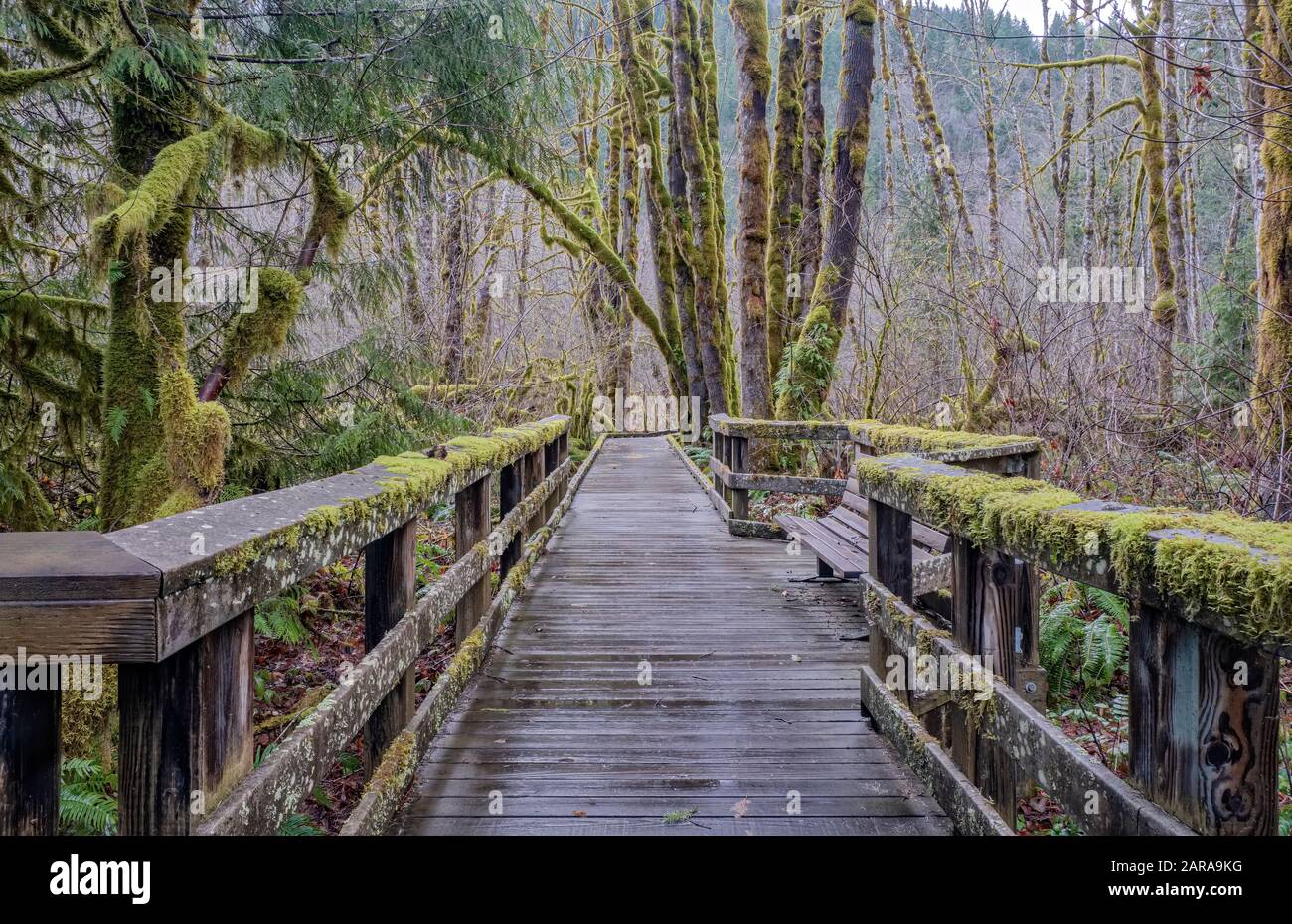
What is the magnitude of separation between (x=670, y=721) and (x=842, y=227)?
833cm

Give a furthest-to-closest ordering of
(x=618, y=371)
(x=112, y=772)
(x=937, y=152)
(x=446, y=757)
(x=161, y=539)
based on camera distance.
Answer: (x=618, y=371) < (x=937, y=152) < (x=112, y=772) < (x=446, y=757) < (x=161, y=539)

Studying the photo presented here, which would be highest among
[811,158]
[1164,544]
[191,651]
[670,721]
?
[811,158]

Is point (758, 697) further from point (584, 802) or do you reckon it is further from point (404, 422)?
point (404, 422)

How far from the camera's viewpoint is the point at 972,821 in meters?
2.66

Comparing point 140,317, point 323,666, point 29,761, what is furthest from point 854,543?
point 140,317

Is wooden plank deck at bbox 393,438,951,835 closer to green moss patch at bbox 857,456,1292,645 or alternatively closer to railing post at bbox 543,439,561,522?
green moss patch at bbox 857,456,1292,645

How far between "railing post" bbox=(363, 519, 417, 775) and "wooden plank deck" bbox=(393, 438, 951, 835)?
25 centimetres

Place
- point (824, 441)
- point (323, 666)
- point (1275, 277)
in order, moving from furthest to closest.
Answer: point (824, 441) < point (323, 666) < point (1275, 277)

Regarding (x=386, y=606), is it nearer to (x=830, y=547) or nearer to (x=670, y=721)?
(x=670, y=721)

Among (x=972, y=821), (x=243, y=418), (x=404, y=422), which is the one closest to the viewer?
(x=972, y=821)

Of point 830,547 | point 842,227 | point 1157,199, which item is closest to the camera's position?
point 830,547

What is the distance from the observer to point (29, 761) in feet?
4.97

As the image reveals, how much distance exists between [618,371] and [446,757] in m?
23.9
